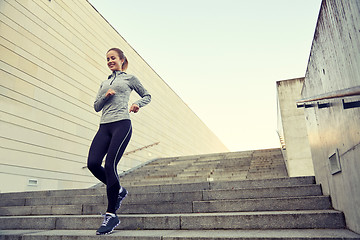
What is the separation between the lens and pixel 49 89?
6633 millimetres

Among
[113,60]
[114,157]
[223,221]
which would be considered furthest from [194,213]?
[113,60]

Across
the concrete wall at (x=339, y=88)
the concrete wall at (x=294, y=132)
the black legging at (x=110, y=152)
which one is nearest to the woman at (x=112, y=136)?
the black legging at (x=110, y=152)

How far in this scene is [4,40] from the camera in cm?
561

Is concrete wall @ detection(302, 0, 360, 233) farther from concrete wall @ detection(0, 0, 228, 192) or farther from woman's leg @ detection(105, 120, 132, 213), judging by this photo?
concrete wall @ detection(0, 0, 228, 192)

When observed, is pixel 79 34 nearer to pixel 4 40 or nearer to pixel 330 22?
pixel 4 40

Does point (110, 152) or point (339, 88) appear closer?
point (339, 88)

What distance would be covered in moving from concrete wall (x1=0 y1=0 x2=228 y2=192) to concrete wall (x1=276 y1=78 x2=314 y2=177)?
517 centimetres

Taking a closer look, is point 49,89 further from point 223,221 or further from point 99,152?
point 223,221

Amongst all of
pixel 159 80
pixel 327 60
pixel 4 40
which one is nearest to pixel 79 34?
pixel 4 40

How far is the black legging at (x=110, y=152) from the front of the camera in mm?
2553

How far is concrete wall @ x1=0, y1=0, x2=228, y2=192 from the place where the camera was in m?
5.60

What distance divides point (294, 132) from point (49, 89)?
5.60m

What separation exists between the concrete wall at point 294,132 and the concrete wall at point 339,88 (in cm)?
230

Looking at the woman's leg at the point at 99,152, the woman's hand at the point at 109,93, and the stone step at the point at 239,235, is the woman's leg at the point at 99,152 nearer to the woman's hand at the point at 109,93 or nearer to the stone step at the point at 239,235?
the woman's hand at the point at 109,93
